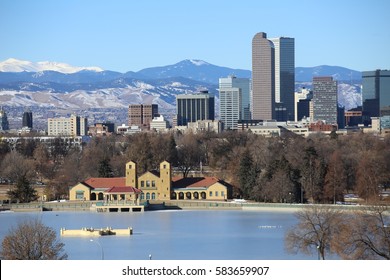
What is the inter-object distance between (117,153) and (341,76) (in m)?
111

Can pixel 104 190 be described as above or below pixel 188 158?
below

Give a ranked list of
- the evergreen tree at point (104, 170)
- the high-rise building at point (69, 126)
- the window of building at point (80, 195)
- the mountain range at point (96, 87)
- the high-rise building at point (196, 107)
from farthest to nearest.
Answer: the mountain range at point (96, 87) < the high-rise building at point (196, 107) < the high-rise building at point (69, 126) < the evergreen tree at point (104, 170) < the window of building at point (80, 195)

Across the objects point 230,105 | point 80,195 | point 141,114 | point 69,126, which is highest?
point 230,105

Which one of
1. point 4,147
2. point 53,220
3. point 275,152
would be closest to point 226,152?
point 275,152

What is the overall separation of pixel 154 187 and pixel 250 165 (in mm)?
2660

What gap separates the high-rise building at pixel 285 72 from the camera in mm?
115250

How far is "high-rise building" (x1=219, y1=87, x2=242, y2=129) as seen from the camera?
4214 inches

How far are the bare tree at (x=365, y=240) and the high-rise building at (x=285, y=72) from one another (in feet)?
331

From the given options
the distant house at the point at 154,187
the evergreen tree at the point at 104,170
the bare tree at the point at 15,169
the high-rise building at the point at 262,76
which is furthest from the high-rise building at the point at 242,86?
the distant house at the point at 154,187

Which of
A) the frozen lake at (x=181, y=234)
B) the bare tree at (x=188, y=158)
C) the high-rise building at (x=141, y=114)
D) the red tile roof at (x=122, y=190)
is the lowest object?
the frozen lake at (x=181, y=234)

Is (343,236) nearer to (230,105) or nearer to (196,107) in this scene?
(196,107)

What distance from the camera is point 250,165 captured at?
97.3ft

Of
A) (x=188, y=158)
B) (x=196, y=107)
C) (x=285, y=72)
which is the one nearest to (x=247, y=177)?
(x=188, y=158)

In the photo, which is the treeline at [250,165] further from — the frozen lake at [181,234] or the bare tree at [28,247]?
the bare tree at [28,247]
